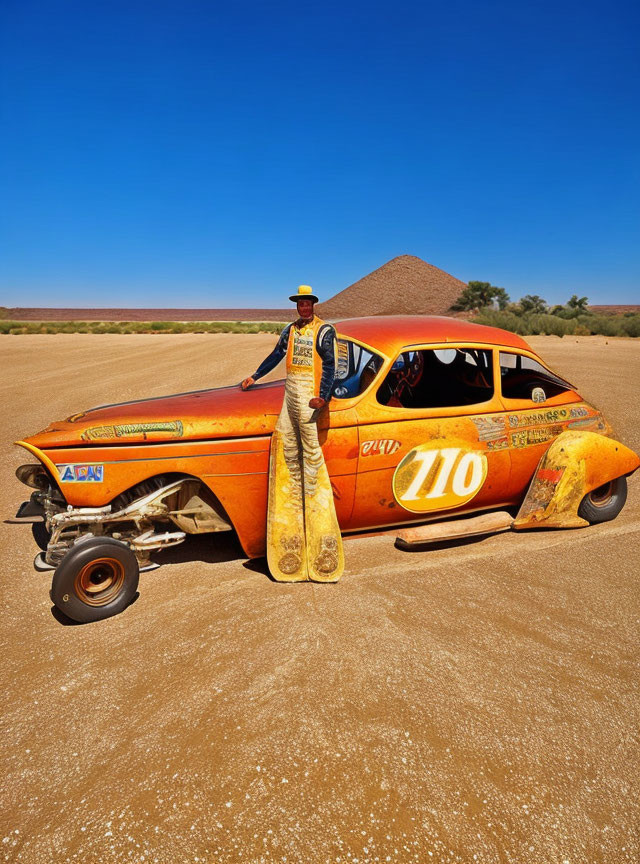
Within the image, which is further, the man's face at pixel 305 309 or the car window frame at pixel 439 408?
the car window frame at pixel 439 408

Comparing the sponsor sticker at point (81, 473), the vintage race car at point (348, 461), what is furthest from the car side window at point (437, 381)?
the sponsor sticker at point (81, 473)

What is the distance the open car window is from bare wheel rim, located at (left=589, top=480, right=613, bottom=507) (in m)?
2.53

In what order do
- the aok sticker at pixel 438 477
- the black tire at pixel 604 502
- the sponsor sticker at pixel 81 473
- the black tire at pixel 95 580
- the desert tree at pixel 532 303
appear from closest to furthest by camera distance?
the black tire at pixel 95 580, the sponsor sticker at pixel 81 473, the aok sticker at pixel 438 477, the black tire at pixel 604 502, the desert tree at pixel 532 303

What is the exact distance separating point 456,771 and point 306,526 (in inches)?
70.9

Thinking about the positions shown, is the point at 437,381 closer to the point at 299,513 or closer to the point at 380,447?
the point at 380,447

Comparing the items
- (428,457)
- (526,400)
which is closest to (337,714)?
(428,457)

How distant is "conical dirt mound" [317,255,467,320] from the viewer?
57.8 meters

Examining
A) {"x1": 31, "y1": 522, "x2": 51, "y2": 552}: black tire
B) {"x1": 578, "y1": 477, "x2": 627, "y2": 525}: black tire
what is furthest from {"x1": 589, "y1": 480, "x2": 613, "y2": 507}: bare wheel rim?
{"x1": 31, "y1": 522, "x2": 51, "y2": 552}: black tire

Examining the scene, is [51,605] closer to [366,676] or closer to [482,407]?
[366,676]

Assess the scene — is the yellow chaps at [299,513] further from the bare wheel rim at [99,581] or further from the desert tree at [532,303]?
the desert tree at [532,303]

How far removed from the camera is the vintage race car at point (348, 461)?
3383 millimetres

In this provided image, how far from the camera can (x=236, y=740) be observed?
2.31m

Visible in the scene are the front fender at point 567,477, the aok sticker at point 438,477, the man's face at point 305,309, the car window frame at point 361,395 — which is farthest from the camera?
the front fender at point 567,477

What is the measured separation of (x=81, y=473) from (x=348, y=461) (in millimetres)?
1863
